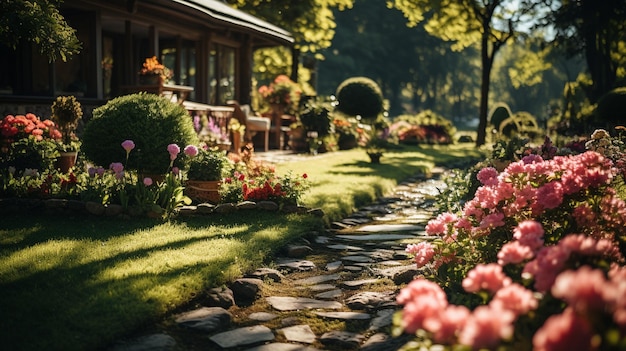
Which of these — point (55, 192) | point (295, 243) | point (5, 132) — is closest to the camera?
point (295, 243)

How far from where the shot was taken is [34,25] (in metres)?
7.43

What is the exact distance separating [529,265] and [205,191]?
6170mm

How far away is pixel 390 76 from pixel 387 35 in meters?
4.12

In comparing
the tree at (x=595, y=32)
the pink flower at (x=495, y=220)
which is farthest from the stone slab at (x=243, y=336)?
the tree at (x=595, y=32)

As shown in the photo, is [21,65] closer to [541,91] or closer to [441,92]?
[441,92]

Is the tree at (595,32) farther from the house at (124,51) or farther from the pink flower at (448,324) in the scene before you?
the pink flower at (448,324)

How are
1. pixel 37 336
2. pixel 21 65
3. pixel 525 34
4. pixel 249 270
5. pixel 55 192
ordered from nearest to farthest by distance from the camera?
pixel 37 336 < pixel 249 270 < pixel 55 192 < pixel 21 65 < pixel 525 34

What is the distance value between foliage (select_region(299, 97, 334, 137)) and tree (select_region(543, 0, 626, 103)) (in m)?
14.6

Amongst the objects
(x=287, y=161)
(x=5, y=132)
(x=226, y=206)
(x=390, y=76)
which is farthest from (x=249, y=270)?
(x=390, y=76)

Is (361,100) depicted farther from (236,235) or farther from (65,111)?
(236,235)

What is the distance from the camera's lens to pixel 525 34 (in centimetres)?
2878

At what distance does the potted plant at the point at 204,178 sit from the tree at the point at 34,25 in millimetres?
2164

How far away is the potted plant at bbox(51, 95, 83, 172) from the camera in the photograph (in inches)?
358

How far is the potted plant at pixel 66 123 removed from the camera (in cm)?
910
